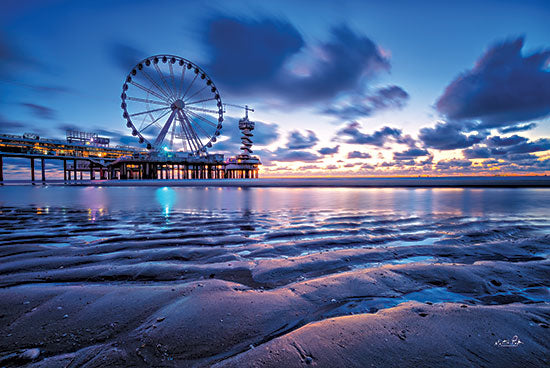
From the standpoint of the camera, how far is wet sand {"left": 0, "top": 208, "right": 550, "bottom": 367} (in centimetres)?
136

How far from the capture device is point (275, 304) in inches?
76.7

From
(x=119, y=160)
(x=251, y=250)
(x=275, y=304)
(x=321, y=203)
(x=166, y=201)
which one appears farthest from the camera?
(x=119, y=160)

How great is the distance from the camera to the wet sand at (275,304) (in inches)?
53.7

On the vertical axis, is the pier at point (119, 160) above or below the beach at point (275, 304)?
above

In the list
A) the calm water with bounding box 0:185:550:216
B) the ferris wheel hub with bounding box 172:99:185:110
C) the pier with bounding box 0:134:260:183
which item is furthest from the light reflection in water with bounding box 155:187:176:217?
the pier with bounding box 0:134:260:183

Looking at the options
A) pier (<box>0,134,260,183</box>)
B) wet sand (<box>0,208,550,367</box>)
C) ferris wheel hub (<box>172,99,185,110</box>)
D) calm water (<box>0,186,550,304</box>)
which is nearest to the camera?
wet sand (<box>0,208,550,367</box>)

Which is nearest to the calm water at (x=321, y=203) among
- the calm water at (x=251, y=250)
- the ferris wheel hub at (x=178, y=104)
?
the calm water at (x=251, y=250)

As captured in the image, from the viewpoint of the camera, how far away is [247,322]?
1706 mm

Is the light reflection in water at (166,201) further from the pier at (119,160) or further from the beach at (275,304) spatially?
the pier at (119,160)

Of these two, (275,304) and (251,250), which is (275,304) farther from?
(251,250)

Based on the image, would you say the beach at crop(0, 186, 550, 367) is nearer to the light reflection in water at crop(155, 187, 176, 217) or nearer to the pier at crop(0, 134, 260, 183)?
the light reflection in water at crop(155, 187, 176, 217)

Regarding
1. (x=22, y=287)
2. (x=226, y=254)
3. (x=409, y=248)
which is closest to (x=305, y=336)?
(x=226, y=254)

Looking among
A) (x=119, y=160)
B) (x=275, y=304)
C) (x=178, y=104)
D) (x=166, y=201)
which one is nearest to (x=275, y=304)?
(x=275, y=304)

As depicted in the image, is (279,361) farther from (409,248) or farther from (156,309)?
(409,248)
